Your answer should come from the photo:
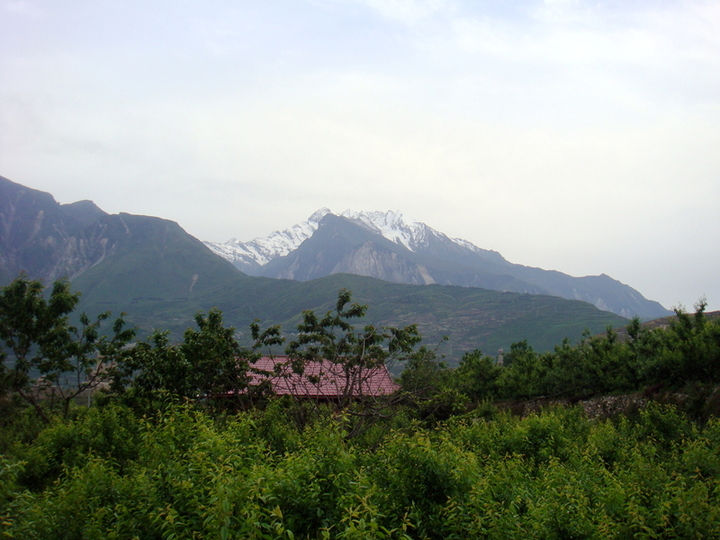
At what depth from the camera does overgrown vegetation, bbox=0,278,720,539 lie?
618cm

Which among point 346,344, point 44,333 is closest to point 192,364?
point 346,344

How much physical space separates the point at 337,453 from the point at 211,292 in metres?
162

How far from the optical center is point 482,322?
134m

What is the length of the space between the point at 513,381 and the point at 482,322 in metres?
109

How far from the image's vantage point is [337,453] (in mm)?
6961

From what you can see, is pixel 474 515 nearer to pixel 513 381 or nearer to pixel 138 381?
pixel 138 381

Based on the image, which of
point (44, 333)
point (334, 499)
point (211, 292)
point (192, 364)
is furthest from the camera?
point (211, 292)

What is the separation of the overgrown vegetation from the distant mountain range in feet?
290

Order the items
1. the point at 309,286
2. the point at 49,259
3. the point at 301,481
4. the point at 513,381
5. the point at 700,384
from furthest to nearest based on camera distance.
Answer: the point at 49,259, the point at 309,286, the point at 513,381, the point at 700,384, the point at 301,481

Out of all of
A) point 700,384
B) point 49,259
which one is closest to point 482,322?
point 700,384

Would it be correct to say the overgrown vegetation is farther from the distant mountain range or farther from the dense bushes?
the distant mountain range

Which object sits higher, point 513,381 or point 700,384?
point 700,384

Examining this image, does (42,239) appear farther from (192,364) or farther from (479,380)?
(192,364)

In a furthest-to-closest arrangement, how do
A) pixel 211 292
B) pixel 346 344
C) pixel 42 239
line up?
pixel 42 239 → pixel 211 292 → pixel 346 344
